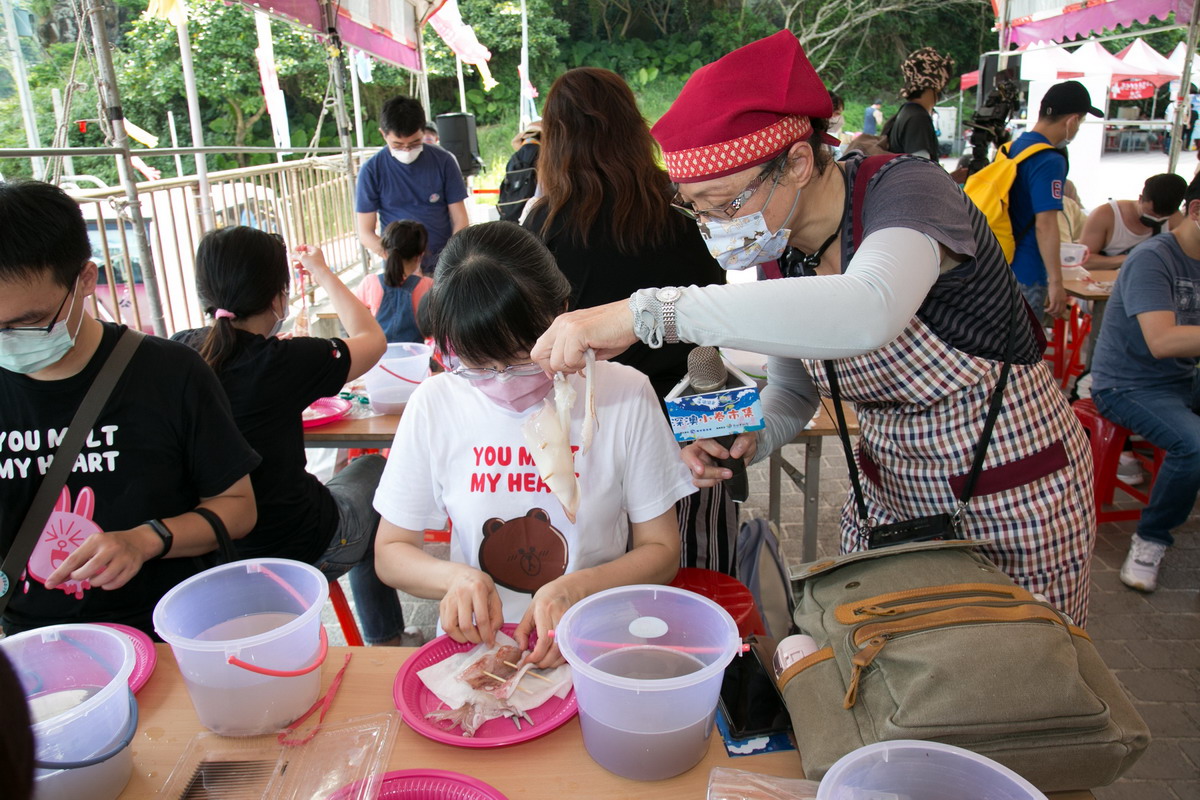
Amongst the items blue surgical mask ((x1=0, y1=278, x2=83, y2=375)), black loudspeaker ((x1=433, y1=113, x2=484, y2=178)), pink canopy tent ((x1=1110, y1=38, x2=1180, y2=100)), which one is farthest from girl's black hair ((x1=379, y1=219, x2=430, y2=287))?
pink canopy tent ((x1=1110, y1=38, x2=1180, y2=100))

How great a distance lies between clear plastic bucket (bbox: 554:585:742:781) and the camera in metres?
0.99

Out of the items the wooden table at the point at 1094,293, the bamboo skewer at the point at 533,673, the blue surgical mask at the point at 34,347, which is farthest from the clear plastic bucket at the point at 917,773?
the wooden table at the point at 1094,293

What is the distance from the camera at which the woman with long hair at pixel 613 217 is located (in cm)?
235

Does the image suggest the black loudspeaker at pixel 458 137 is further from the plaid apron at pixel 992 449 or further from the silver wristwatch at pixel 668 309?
the silver wristwatch at pixel 668 309

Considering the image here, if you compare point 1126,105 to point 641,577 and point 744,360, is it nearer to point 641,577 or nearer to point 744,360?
point 744,360

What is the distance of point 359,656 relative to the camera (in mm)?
1333

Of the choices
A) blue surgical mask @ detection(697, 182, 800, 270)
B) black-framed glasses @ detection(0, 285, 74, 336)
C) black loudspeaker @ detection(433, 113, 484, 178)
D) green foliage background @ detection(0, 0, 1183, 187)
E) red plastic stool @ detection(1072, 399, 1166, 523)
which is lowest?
red plastic stool @ detection(1072, 399, 1166, 523)

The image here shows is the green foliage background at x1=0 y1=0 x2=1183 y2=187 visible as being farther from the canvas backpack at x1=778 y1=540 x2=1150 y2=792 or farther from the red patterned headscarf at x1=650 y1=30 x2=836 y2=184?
the canvas backpack at x1=778 y1=540 x2=1150 y2=792

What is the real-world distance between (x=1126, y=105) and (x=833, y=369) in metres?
25.7

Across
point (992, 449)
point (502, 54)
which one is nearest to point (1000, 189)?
point (992, 449)

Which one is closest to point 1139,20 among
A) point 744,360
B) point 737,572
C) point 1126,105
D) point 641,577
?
point 744,360

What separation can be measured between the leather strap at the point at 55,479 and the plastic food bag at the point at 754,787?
1.39 metres

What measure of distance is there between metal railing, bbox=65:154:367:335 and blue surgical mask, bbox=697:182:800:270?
1.99 m

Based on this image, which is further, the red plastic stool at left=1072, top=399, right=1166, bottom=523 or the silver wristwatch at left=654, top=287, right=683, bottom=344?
the red plastic stool at left=1072, top=399, right=1166, bottom=523
